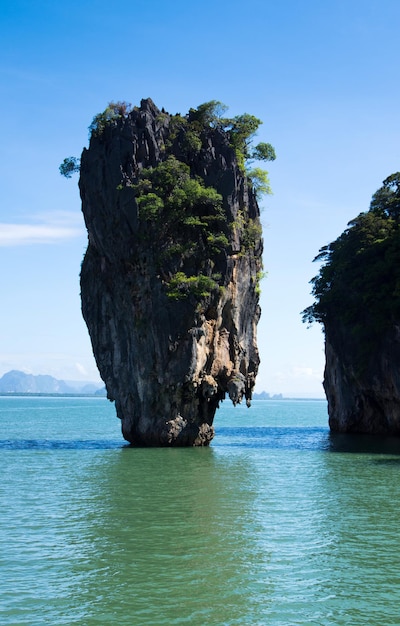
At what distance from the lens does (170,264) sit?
3541 cm

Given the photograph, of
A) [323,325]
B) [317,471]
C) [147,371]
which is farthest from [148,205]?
[323,325]

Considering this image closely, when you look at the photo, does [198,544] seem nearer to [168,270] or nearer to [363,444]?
[168,270]

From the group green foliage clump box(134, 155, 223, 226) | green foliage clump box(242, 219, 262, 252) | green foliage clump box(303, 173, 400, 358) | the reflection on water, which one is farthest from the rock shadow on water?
green foliage clump box(134, 155, 223, 226)

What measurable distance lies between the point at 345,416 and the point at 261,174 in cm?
1885

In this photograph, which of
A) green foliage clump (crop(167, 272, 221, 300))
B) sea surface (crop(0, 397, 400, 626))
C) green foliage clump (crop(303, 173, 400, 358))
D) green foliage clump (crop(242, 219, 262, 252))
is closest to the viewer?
sea surface (crop(0, 397, 400, 626))

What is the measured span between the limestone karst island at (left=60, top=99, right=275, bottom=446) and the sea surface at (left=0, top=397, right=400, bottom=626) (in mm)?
7472

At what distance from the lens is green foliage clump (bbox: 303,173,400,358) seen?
1636 inches

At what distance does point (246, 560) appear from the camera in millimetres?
14031

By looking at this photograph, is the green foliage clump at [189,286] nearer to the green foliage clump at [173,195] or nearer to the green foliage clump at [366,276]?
the green foliage clump at [173,195]

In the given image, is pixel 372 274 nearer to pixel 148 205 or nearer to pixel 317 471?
pixel 148 205

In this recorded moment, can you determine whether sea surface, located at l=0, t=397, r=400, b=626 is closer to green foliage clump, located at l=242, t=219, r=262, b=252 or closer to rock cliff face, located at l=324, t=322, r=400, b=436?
green foliage clump, located at l=242, t=219, r=262, b=252

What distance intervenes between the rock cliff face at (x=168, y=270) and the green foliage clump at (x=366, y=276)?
8143 mm

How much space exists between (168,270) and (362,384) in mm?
18067

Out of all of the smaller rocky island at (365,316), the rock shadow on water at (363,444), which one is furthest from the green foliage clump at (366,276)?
the rock shadow on water at (363,444)
